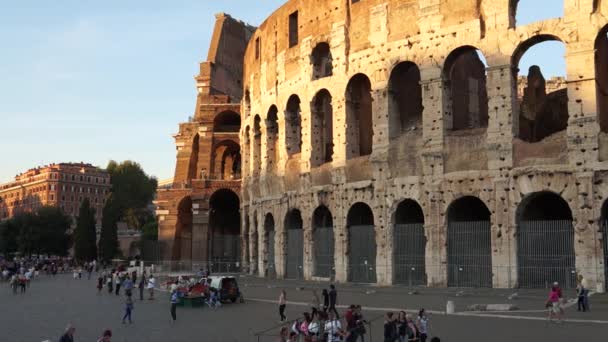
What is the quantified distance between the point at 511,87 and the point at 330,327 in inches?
576

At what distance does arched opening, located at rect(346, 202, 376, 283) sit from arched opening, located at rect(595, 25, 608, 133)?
391 inches

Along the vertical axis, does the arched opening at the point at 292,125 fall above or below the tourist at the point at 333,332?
above

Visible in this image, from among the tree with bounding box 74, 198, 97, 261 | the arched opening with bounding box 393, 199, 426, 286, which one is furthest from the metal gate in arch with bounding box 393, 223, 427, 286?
the tree with bounding box 74, 198, 97, 261

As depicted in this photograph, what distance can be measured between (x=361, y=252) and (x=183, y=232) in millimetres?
22315

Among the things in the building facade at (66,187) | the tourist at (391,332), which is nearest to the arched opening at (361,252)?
the tourist at (391,332)

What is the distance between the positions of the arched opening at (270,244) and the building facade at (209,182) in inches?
307

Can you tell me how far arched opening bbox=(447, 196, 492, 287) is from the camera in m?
23.6

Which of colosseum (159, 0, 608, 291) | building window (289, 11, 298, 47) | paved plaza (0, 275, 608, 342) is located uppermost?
building window (289, 11, 298, 47)

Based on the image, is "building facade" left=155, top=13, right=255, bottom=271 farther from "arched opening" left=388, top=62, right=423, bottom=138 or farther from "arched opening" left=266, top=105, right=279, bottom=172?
"arched opening" left=388, top=62, right=423, bottom=138

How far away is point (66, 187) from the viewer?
352 ft

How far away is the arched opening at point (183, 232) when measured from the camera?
46031mm

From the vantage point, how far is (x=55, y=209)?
226 feet

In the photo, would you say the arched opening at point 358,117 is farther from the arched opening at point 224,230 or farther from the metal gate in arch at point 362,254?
the arched opening at point 224,230

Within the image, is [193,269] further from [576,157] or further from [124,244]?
[124,244]
